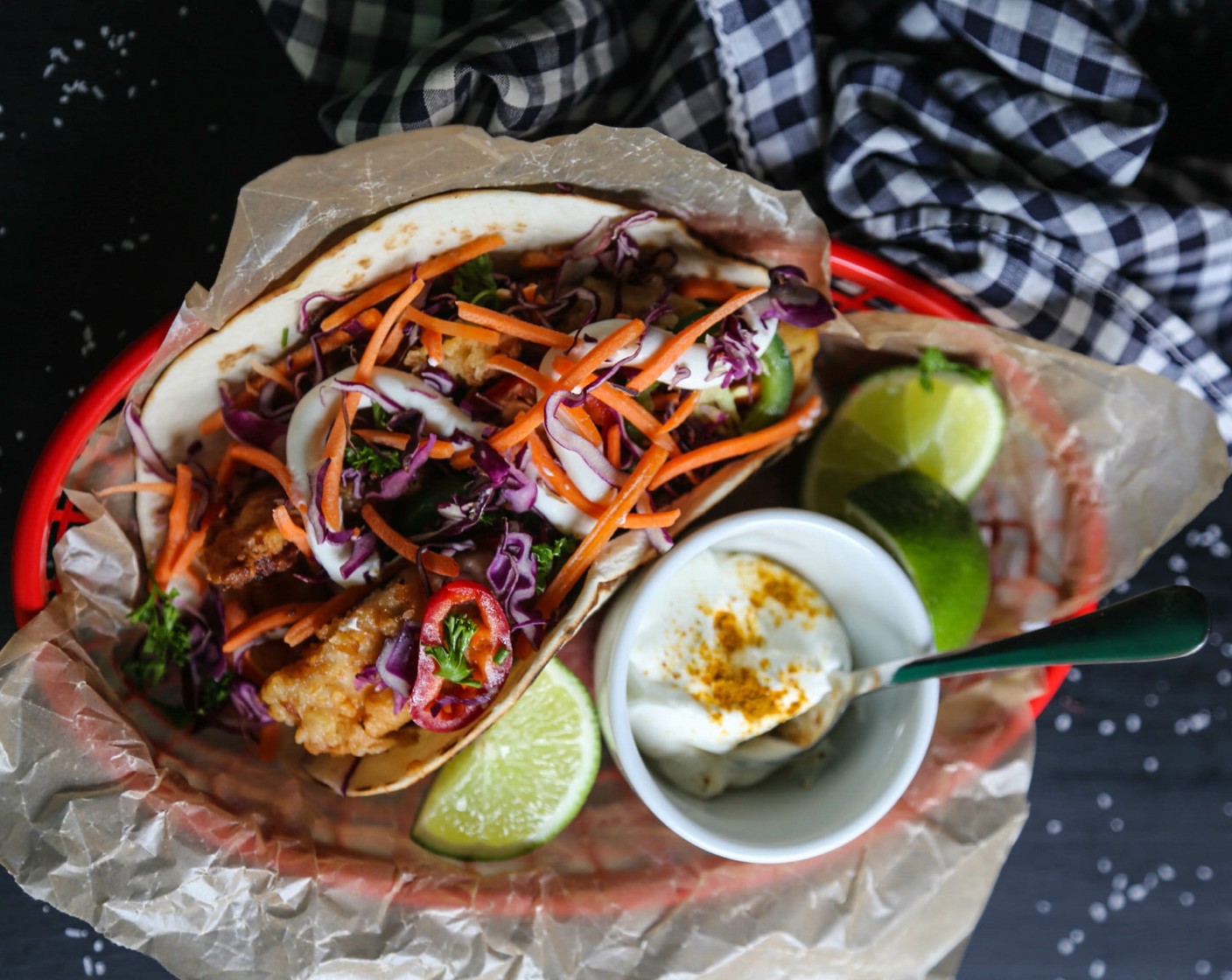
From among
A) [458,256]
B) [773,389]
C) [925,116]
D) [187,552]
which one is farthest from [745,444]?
[187,552]

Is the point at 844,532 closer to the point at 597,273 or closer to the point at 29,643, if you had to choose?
the point at 597,273

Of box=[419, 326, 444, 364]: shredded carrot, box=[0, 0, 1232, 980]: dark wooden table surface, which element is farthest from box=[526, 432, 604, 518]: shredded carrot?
box=[0, 0, 1232, 980]: dark wooden table surface

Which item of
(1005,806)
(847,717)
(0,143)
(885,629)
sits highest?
(0,143)

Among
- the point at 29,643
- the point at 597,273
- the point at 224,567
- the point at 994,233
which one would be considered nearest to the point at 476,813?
the point at 224,567

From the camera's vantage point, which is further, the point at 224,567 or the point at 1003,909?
the point at 1003,909

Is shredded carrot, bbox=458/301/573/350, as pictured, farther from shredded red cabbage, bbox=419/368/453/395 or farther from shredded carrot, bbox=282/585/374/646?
shredded carrot, bbox=282/585/374/646

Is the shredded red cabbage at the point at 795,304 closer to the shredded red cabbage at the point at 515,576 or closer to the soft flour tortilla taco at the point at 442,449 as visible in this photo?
the soft flour tortilla taco at the point at 442,449
